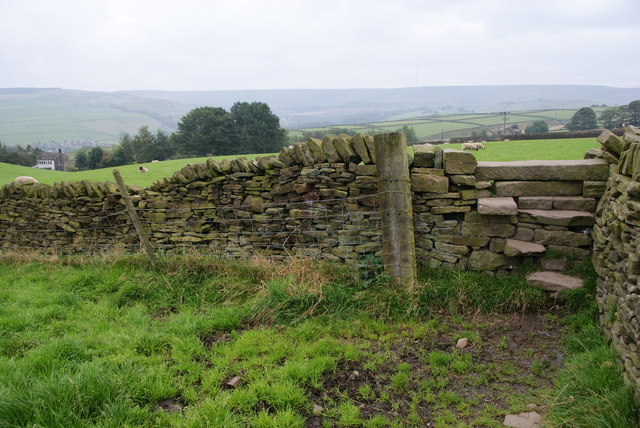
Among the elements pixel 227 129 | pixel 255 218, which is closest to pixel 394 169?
pixel 255 218

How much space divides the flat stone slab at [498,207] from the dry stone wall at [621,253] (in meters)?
0.95

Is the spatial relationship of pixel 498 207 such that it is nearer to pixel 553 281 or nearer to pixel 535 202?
pixel 535 202

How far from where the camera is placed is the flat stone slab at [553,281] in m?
4.51

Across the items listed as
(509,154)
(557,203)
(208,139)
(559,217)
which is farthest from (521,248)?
(208,139)

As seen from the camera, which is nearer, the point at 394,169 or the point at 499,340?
the point at 499,340

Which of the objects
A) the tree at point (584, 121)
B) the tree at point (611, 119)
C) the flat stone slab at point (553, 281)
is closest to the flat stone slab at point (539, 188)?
the flat stone slab at point (553, 281)

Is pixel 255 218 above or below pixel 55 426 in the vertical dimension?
above

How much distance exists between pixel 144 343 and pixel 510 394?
3807 millimetres

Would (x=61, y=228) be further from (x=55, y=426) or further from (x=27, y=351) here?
(x=55, y=426)

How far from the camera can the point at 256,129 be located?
5647 cm

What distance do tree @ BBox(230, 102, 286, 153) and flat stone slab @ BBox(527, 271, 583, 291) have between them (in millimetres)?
52127

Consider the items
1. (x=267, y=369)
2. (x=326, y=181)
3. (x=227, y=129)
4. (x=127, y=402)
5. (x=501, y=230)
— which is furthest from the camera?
(x=227, y=129)

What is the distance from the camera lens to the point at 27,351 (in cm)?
419

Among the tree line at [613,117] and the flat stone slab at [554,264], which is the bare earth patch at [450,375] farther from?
the tree line at [613,117]
